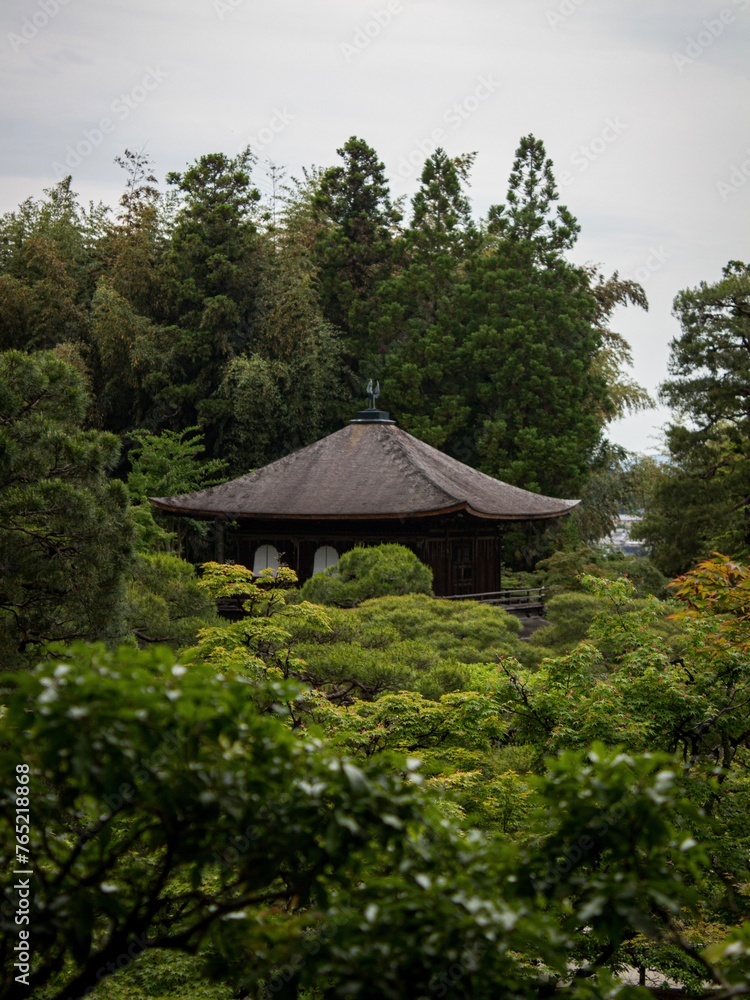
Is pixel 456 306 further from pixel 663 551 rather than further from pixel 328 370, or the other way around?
pixel 663 551

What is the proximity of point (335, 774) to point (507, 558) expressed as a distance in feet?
93.0

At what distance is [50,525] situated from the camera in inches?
376

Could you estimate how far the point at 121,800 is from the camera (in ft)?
9.30

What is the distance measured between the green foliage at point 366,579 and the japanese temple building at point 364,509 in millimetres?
4865

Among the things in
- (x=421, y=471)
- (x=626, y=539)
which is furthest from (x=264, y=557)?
(x=626, y=539)

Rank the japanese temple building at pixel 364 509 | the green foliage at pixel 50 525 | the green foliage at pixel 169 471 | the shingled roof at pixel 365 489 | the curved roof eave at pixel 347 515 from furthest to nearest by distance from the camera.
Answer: the green foliage at pixel 169 471
the japanese temple building at pixel 364 509
the shingled roof at pixel 365 489
the curved roof eave at pixel 347 515
the green foliage at pixel 50 525

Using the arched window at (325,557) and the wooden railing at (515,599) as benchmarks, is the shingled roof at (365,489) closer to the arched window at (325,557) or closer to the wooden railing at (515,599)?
the arched window at (325,557)

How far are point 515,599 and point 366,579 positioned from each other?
836cm

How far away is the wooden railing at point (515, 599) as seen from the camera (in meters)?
23.1

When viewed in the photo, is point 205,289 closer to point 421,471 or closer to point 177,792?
point 421,471

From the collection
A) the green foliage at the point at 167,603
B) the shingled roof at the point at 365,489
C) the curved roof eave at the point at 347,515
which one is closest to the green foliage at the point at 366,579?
the green foliage at the point at 167,603

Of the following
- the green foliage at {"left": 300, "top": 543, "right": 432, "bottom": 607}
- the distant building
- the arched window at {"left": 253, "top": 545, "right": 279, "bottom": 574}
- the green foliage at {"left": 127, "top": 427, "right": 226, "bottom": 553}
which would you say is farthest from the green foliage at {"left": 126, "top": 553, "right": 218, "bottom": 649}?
the distant building

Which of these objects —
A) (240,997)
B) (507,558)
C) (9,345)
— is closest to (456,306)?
(507,558)

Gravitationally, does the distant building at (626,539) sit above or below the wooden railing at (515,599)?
above
